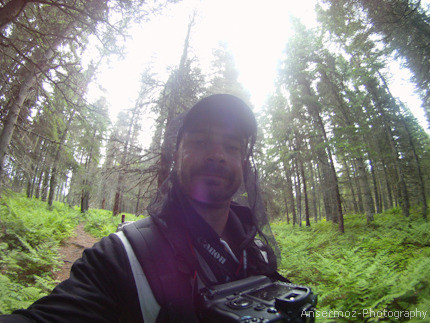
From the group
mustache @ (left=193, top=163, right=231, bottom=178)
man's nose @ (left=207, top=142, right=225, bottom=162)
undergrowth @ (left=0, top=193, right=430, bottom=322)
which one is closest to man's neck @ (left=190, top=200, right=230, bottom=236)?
mustache @ (left=193, top=163, right=231, bottom=178)

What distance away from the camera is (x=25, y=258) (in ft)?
17.1

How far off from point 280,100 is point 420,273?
642 inches

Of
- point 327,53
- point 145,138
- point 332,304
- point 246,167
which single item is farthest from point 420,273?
point 327,53

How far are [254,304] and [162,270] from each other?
23.4 inches

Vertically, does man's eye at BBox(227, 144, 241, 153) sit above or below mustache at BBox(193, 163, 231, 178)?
above

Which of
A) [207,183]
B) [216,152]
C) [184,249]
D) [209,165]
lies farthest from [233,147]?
[184,249]

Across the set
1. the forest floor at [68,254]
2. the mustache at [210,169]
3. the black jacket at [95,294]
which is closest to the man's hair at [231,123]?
the mustache at [210,169]

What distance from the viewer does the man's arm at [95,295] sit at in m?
1.04

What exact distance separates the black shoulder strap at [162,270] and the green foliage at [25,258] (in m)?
3.52

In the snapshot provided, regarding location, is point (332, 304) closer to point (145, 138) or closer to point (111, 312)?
point (111, 312)

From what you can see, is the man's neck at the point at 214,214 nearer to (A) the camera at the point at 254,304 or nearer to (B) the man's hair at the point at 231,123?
(B) the man's hair at the point at 231,123

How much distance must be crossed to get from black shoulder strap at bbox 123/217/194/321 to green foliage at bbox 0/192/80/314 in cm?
352

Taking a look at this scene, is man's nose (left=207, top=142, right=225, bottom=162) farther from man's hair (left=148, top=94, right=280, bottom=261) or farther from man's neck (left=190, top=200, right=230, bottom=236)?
man's neck (left=190, top=200, right=230, bottom=236)

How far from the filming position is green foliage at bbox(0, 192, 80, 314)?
3.73 metres
